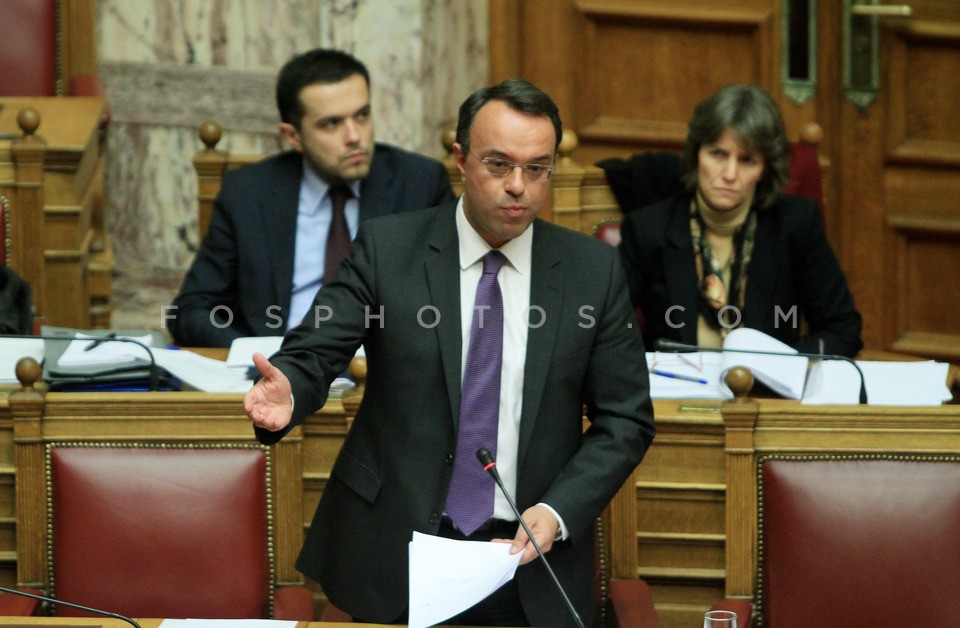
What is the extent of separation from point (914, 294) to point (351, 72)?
2162mm

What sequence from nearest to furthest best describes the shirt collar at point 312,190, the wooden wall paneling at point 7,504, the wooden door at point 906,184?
the wooden wall paneling at point 7,504 < the shirt collar at point 312,190 < the wooden door at point 906,184

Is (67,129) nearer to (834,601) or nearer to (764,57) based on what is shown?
(764,57)

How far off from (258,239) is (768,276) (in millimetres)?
1300

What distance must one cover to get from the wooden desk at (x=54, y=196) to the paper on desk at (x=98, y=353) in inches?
38.6

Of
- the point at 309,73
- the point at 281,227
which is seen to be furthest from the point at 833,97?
the point at 281,227

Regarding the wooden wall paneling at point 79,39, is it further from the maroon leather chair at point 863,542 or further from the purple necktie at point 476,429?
the maroon leather chair at point 863,542

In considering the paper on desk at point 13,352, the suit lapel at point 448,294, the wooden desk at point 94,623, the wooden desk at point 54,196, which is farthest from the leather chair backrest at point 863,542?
the wooden desk at point 54,196

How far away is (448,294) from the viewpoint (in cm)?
206

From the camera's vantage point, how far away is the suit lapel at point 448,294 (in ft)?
6.65

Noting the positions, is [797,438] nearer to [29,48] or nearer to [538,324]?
[538,324]

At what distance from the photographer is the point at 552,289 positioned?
2094 millimetres

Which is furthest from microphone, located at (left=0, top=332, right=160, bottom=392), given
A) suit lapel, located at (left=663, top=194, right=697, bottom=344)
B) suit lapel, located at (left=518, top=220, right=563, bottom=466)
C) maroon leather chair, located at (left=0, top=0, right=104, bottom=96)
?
maroon leather chair, located at (left=0, top=0, right=104, bottom=96)

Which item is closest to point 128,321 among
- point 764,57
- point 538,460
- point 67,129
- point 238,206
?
point 67,129

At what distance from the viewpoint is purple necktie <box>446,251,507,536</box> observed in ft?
6.71
